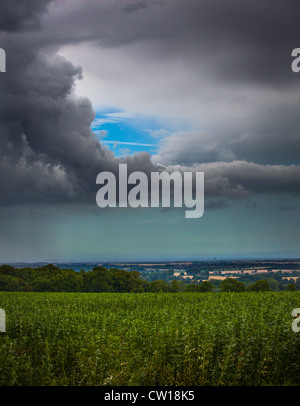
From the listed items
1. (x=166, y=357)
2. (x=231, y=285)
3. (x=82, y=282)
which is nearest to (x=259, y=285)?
(x=231, y=285)

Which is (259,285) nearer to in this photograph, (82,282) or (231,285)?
(231,285)

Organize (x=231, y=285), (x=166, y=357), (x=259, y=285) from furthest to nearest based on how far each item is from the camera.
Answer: (x=231, y=285), (x=259, y=285), (x=166, y=357)

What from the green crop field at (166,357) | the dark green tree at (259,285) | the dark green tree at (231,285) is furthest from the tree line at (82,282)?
the green crop field at (166,357)

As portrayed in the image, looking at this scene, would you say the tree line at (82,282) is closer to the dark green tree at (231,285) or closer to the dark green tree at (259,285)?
the dark green tree at (231,285)

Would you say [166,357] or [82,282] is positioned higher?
[166,357]

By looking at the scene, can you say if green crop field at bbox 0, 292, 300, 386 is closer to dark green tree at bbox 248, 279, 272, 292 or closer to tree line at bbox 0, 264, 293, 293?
dark green tree at bbox 248, 279, 272, 292

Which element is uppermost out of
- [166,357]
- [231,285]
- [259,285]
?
[166,357]

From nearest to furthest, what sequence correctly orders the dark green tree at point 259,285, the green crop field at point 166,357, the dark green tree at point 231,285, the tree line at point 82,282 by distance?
the green crop field at point 166,357, the dark green tree at point 259,285, the dark green tree at point 231,285, the tree line at point 82,282

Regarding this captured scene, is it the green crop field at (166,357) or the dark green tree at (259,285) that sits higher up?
the green crop field at (166,357)

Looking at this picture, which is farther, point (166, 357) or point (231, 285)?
point (231, 285)

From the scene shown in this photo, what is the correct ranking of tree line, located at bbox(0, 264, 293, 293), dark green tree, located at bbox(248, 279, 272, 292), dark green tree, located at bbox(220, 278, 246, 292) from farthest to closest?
tree line, located at bbox(0, 264, 293, 293) < dark green tree, located at bbox(220, 278, 246, 292) < dark green tree, located at bbox(248, 279, 272, 292)

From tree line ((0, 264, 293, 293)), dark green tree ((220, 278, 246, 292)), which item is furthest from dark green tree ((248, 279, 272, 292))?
tree line ((0, 264, 293, 293))

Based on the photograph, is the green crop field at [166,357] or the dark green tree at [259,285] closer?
the green crop field at [166,357]

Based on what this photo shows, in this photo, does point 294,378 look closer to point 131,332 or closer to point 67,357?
point 131,332
